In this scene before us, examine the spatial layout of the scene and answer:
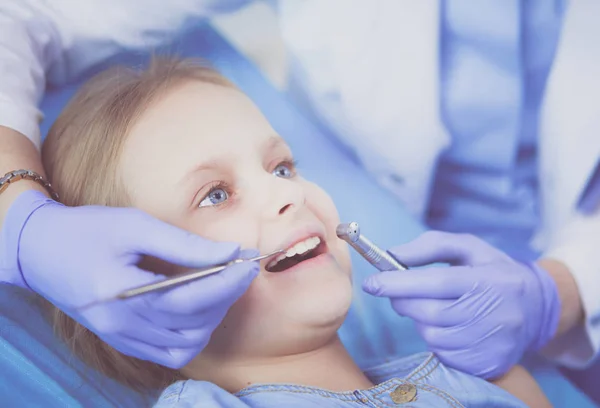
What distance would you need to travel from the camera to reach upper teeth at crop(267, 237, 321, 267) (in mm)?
905

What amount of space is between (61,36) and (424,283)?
69 centimetres

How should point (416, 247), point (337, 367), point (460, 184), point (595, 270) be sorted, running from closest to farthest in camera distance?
1. point (337, 367)
2. point (416, 247)
3. point (595, 270)
4. point (460, 184)

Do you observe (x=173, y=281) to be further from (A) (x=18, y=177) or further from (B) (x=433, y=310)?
(B) (x=433, y=310)

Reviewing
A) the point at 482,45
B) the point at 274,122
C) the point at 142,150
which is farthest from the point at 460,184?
the point at 142,150

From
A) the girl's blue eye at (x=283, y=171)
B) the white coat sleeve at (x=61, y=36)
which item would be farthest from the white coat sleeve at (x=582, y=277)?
the white coat sleeve at (x=61, y=36)

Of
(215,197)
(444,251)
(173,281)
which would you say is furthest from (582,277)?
(173,281)

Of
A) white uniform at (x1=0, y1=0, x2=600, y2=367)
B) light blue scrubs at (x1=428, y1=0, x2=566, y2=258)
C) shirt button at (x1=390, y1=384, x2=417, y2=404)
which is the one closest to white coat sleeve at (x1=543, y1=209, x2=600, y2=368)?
white uniform at (x1=0, y1=0, x2=600, y2=367)

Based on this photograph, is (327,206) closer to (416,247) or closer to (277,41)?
(416,247)

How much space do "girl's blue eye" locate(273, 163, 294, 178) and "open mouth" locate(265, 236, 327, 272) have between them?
0.13m

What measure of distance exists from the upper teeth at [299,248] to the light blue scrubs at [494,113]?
20.0 inches

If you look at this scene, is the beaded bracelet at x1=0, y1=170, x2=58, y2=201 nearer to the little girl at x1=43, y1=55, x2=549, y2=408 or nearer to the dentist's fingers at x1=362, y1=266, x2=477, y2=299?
the little girl at x1=43, y1=55, x2=549, y2=408

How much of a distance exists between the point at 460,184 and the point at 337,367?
0.56m

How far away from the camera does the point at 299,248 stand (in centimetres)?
91

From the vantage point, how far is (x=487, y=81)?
4.26 ft
